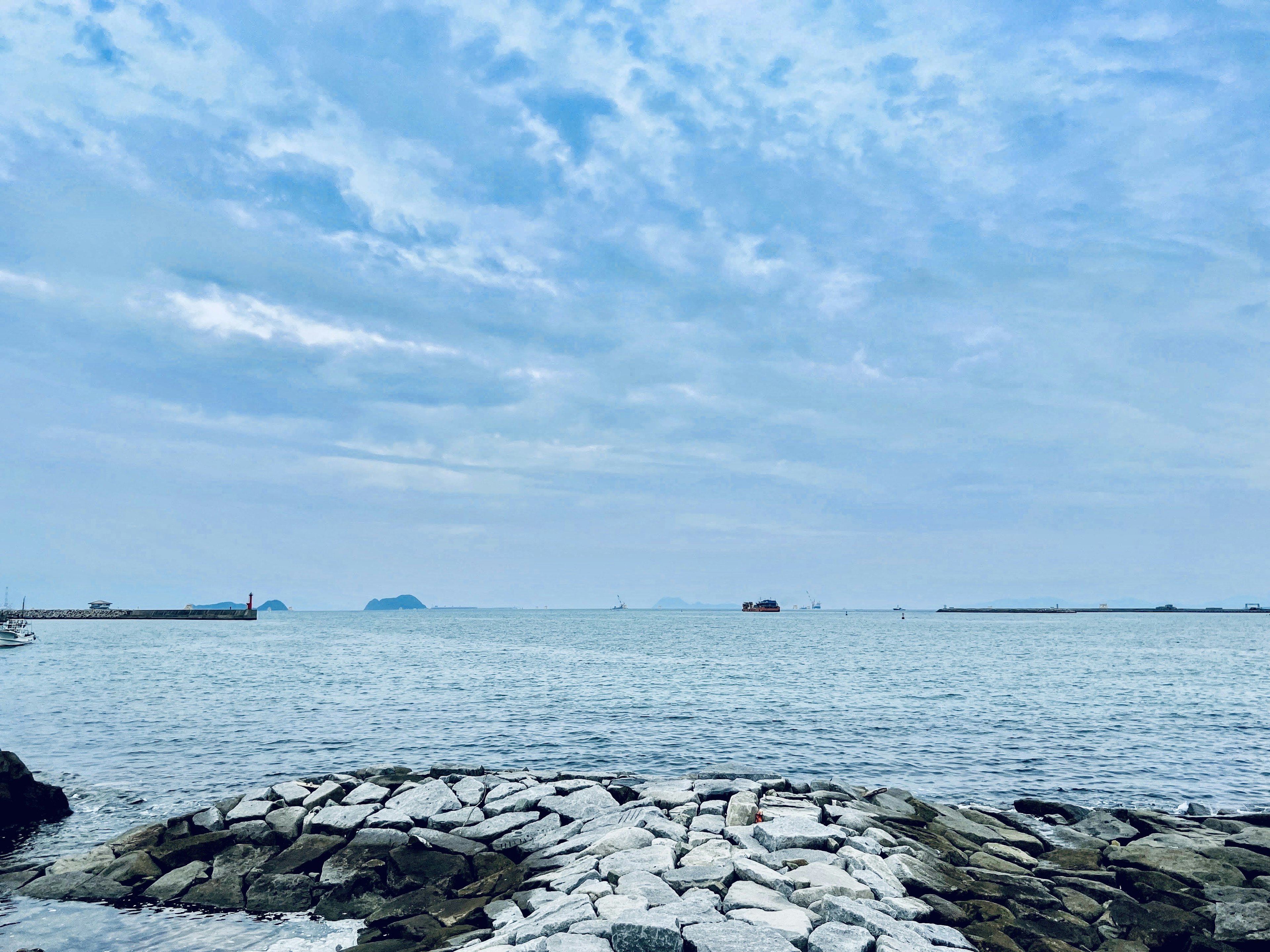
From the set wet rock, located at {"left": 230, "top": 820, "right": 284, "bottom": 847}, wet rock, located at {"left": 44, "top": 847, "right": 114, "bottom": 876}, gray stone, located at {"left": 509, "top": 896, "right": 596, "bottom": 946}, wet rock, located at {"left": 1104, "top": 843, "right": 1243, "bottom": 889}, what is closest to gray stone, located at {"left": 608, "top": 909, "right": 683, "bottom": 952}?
gray stone, located at {"left": 509, "top": 896, "right": 596, "bottom": 946}

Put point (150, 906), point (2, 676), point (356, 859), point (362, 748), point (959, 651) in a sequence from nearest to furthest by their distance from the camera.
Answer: point (150, 906) → point (356, 859) → point (362, 748) → point (2, 676) → point (959, 651)

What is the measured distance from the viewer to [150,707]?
31.5 meters

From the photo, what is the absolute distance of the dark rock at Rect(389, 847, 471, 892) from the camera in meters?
11.0

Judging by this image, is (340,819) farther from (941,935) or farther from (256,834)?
(941,935)

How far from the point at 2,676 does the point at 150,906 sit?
151 ft

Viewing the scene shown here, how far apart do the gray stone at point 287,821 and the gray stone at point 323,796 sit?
0.23m

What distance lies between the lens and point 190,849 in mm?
12242

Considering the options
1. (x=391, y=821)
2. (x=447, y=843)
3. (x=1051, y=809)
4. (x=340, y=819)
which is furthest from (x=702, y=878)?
(x=1051, y=809)

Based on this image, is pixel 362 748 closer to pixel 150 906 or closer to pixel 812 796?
pixel 150 906

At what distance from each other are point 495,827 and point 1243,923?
10175mm

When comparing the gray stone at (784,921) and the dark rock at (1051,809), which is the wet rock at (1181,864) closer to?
Answer: the dark rock at (1051,809)

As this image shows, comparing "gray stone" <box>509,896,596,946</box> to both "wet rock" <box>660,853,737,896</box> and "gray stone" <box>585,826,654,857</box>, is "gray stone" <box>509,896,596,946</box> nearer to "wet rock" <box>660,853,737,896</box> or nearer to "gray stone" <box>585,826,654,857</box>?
"wet rock" <box>660,853,737,896</box>

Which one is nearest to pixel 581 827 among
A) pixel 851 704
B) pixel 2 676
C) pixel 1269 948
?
pixel 1269 948

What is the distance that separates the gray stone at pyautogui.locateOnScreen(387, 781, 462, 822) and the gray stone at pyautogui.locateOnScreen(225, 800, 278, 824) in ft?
6.86
